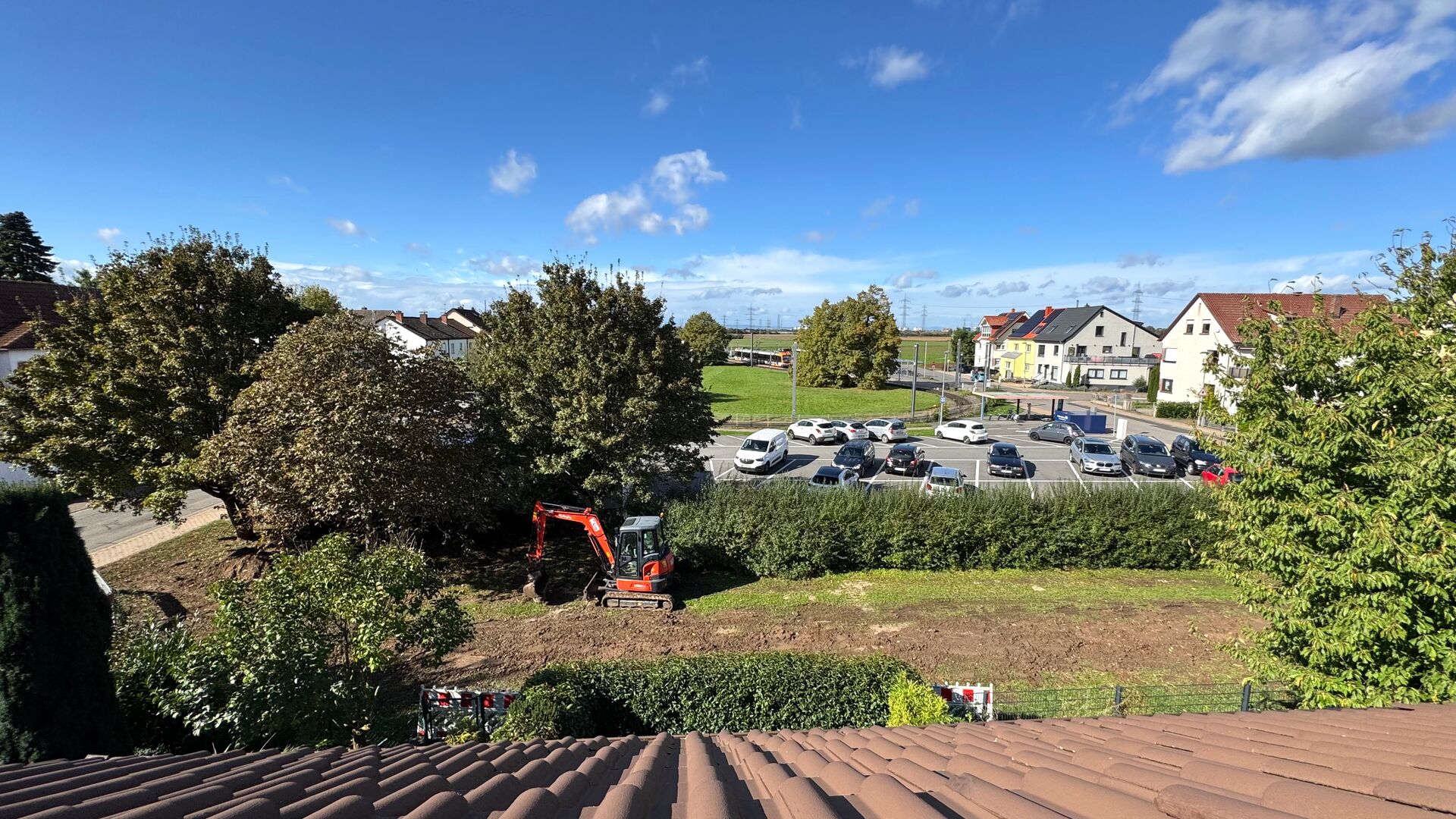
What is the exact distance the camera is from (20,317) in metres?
30.4

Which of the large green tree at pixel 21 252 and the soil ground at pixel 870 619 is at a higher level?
the large green tree at pixel 21 252

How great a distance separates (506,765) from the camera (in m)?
4.16

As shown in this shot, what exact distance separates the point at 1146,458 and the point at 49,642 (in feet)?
117

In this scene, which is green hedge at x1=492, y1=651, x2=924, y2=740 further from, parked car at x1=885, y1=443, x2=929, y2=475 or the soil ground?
parked car at x1=885, y1=443, x2=929, y2=475

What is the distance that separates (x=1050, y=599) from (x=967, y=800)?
1569 cm

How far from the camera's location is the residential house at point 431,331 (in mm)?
63906

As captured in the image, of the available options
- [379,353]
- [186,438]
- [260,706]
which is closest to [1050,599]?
[260,706]

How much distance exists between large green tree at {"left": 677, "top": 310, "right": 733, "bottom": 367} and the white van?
2040 inches

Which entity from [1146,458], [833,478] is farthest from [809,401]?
[833,478]

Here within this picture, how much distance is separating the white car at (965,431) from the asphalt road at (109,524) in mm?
36824

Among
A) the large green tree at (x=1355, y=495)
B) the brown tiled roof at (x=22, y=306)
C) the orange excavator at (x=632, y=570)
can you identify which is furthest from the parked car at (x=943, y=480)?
the brown tiled roof at (x=22, y=306)

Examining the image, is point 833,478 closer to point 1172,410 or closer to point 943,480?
point 943,480

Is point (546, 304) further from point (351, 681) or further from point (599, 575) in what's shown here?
point (351, 681)

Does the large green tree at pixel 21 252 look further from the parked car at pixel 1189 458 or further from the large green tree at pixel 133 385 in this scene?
the parked car at pixel 1189 458
